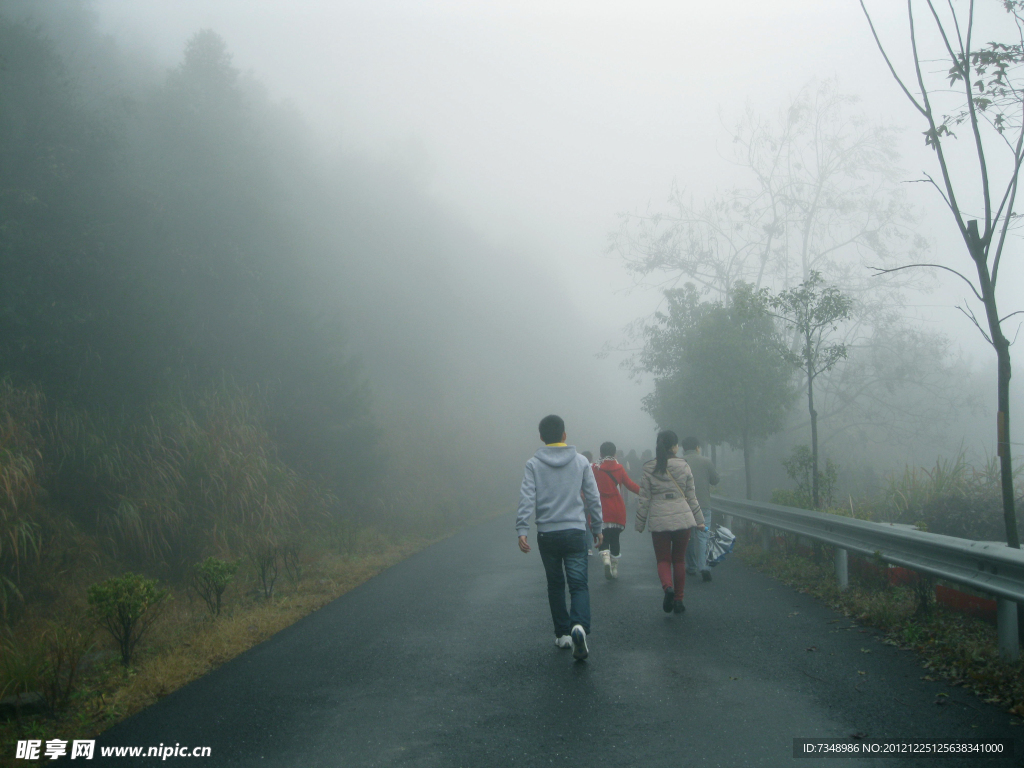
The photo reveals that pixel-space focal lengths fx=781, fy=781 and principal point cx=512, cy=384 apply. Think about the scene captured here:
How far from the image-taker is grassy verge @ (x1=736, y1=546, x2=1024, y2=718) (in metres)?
4.97

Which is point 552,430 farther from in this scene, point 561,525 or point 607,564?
point 607,564

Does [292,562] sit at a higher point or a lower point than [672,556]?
lower

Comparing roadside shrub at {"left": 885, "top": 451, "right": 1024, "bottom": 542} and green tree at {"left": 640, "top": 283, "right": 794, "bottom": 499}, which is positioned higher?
green tree at {"left": 640, "top": 283, "right": 794, "bottom": 499}

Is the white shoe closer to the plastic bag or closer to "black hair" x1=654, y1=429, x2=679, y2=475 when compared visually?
the plastic bag

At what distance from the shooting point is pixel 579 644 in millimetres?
6094

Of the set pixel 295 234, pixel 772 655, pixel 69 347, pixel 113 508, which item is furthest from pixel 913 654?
pixel 295 234

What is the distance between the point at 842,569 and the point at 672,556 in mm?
1983

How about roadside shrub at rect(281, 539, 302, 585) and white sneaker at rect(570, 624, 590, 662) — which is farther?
roadside shrub at rect(281, 539, 302, 585)

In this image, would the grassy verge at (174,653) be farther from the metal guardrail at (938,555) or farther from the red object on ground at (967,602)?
the red object on ground at (967,602)

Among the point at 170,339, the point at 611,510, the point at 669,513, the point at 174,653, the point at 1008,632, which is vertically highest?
the point at 170,339

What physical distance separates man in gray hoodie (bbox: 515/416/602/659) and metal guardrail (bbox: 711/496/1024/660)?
9.38ft

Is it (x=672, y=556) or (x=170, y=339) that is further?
(x=170, y=339)

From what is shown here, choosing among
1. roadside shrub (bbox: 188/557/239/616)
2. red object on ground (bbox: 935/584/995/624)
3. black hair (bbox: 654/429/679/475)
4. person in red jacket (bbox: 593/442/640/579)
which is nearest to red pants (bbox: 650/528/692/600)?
black hair (bbox: 654/429/679/475)

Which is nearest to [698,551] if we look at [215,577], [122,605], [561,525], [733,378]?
[561,525]
